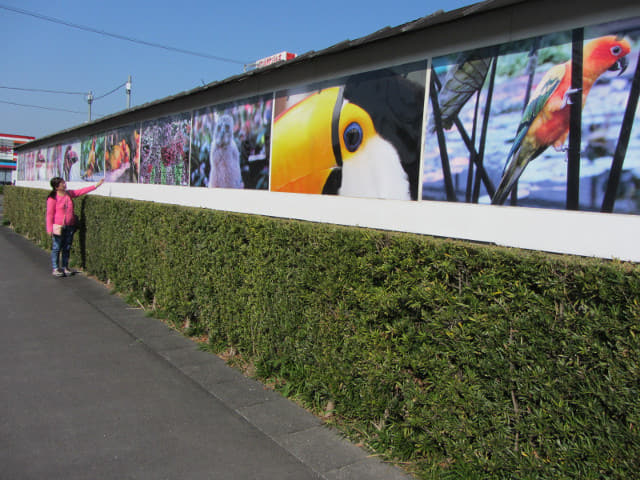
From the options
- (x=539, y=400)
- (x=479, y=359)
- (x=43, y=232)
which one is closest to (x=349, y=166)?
(x=479, y=359)

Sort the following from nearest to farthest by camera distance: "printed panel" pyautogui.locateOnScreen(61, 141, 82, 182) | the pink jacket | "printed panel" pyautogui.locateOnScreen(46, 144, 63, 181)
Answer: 1. the pink jacket
2. "printed panel" pyautogui.locateOnScreen(61, 141, 82, 182)
3. "printed panel" pyautogui.locateOnScreen(46, 144, 63, 181)

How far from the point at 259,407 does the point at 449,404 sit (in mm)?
1916

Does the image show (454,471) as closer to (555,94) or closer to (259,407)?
(259,407)

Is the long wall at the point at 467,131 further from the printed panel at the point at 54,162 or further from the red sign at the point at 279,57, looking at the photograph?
the printed panel at the point at 54,162

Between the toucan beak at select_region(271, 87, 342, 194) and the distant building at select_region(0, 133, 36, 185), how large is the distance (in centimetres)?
4774

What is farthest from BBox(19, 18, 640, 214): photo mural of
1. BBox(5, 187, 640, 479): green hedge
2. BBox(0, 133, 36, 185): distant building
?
BBox(0, 133, 36, 185): distant building

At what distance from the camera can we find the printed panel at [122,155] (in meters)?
11.8

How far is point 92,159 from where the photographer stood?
48.7ft

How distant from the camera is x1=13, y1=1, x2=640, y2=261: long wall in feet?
11.8

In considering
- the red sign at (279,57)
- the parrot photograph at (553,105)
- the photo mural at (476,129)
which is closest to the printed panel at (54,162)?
the red sign at (279,57)

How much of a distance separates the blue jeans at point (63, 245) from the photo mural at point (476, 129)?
534cm

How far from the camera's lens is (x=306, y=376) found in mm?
4609

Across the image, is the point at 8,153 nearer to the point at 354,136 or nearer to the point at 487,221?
the point at 354,136

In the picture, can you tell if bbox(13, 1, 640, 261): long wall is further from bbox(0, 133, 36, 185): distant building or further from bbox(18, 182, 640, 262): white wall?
bbox(0, 133, 36, 185): distant building
